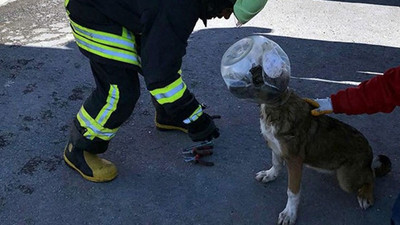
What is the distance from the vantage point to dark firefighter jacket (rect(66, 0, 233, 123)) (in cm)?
262

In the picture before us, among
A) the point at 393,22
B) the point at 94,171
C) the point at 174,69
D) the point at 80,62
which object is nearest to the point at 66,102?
the point at 80,62

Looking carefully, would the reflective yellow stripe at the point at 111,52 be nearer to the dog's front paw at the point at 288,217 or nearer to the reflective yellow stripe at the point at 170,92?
the reflective yellow stripe at the point at 170,92

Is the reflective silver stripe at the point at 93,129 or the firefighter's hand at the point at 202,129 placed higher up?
the firefighter's hand at the point at 202,129

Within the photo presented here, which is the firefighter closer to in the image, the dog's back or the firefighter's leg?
the firefighter's leg

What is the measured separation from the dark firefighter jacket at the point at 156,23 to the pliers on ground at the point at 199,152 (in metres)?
0.58

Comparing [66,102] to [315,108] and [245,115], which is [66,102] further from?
[315,108]

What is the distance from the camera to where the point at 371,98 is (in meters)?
2.61

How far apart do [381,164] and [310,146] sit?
2.13 ft

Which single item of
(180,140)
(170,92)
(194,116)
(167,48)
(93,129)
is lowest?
(180,140)

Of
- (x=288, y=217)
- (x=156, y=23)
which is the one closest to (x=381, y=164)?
(x=288, y=217)

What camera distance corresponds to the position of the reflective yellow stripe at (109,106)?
3.04 meters

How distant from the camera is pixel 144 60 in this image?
9.00 ft

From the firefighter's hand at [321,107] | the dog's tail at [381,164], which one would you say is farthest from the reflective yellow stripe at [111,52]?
the dog's tail at [381,164]

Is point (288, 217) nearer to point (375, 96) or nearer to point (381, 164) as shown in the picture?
point (381, 164)
